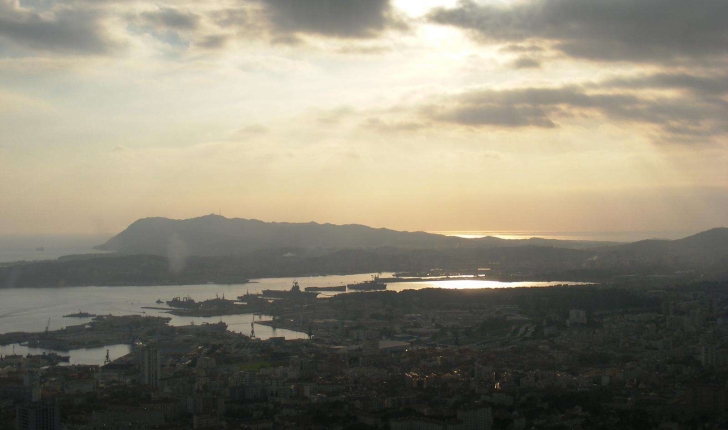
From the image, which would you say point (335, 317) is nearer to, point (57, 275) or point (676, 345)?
point (676, 345)

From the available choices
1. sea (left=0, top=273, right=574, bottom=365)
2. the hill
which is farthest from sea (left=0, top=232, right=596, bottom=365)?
the hill

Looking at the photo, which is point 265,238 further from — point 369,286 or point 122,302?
point 122,302

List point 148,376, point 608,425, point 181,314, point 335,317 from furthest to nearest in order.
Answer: point 181,314 < point 335,317 < point 148,376 < point 608,425

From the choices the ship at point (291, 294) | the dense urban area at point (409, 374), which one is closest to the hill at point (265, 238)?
the ship at point (291, 294)

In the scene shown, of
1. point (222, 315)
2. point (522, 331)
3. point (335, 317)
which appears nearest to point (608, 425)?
point (522, 331)

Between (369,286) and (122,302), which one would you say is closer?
(122,302)

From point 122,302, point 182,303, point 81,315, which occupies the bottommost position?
point 81,315

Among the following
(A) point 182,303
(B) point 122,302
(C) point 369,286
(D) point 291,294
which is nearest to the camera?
(A) point 182,303

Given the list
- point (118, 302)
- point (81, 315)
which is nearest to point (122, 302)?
point (118, 302)

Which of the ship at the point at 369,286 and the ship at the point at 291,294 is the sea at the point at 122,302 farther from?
the ship at the point at 291,294

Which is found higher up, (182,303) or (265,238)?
(265,238)

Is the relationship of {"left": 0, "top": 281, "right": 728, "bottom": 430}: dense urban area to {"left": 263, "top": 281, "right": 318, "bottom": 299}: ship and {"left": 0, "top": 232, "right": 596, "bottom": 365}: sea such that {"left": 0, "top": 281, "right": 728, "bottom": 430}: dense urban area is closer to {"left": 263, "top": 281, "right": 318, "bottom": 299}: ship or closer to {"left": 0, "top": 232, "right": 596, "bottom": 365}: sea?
{"left": 0, "top": 232, "right": 596, "bottom": 365}: sea
